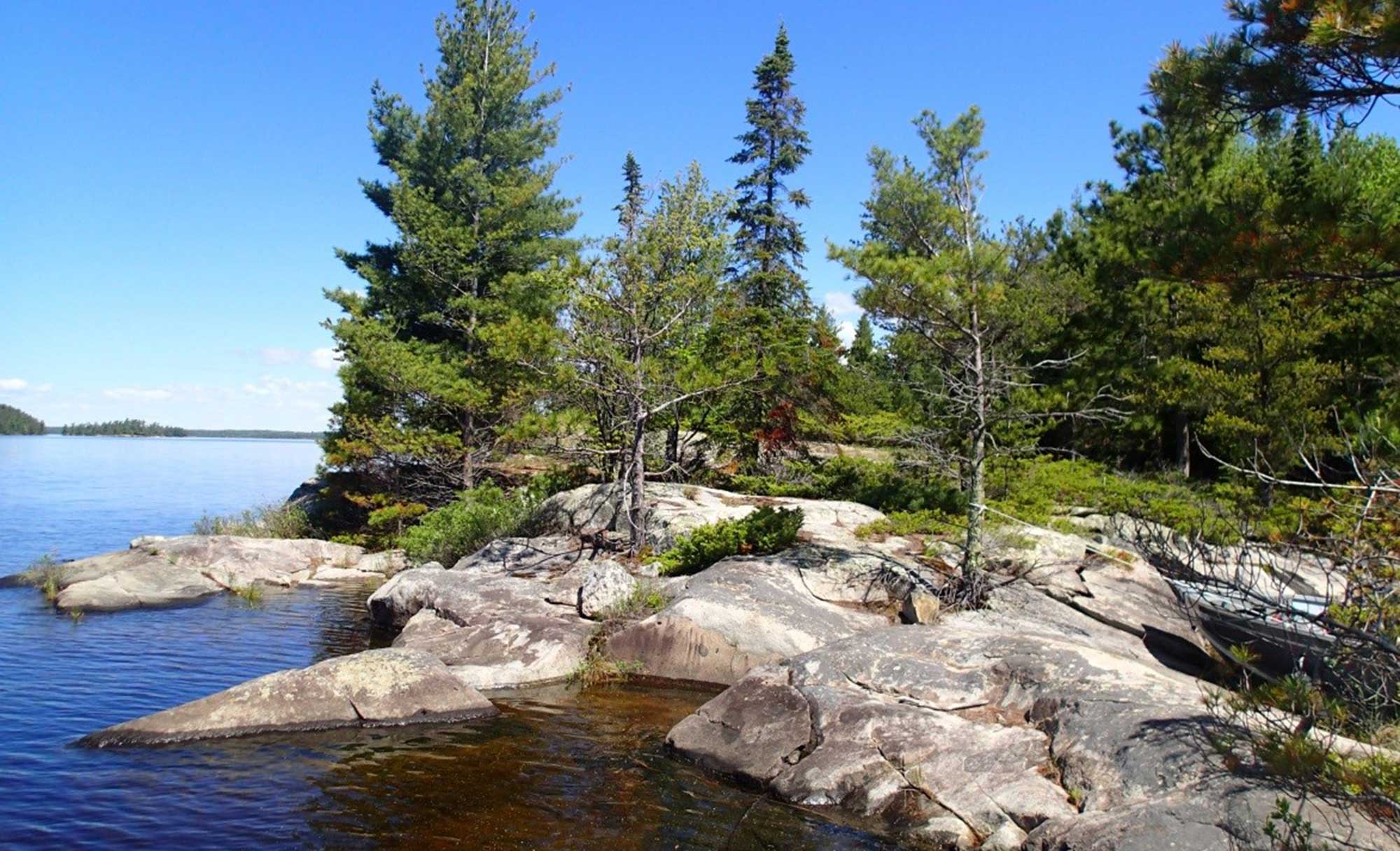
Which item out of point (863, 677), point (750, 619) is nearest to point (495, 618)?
point (750, 619)

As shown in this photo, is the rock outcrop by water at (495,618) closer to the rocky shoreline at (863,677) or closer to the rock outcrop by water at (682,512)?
the rocky shoreline at (863,677)

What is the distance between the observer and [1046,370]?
22.7 metres

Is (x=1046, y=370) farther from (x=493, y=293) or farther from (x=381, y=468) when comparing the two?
(x=381, y=468)

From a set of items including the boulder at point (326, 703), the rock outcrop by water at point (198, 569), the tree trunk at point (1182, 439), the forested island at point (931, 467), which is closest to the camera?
the forested island at point (931, 467)

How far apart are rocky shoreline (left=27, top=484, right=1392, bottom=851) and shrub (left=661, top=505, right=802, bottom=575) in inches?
13.9

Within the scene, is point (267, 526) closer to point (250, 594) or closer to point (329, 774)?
point (250, 594)

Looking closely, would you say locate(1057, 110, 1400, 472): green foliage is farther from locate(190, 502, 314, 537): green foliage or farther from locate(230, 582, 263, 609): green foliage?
locate(190, 502, 314, 537): green foliage

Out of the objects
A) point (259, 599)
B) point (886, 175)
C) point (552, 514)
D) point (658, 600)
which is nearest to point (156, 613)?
point (259, 599)

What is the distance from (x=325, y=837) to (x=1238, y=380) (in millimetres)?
19582

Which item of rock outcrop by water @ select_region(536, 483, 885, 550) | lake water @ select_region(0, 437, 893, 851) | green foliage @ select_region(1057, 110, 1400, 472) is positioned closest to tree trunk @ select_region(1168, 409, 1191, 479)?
green foliage @ select_region(1057, 110, 1400, 472)

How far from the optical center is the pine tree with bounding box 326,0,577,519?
72.4 ft

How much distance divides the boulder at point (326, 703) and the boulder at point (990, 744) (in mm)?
3013

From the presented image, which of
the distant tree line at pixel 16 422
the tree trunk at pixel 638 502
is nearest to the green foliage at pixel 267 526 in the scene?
the tree trunk at pixel 638 502

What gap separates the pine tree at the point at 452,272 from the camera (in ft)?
72.4
